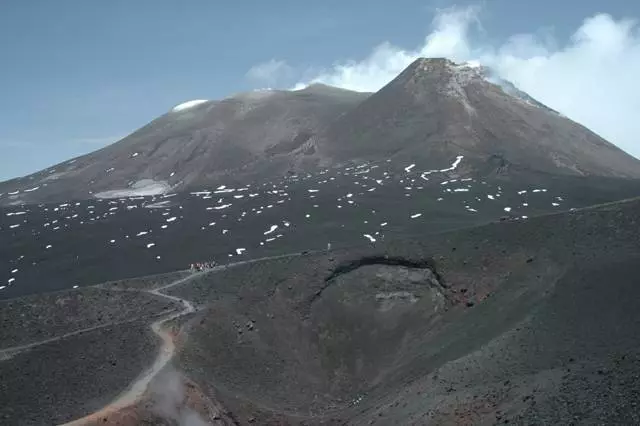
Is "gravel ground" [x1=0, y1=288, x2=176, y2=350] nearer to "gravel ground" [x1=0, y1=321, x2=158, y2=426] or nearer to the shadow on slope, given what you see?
"gravel ground" [x1=0, y1=321, x2=158, y2=426]

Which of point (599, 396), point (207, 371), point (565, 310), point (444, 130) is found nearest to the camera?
point (599, 396)

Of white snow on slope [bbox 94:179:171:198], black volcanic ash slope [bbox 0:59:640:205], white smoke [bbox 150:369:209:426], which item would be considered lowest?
white smoke [bbox 150:369:209:426]

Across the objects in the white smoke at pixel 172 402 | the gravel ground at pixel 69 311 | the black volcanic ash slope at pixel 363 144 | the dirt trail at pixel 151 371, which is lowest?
the white smoke at pixel 172 402

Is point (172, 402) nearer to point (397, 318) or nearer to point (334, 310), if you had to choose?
point (334, 310)

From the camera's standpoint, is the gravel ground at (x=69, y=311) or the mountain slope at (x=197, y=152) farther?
the mountain slope at (x=197, y=152)

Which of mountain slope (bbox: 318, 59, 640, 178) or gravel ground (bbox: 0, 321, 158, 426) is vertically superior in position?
mountain slope (bbox: 318, 59, 640, 178)

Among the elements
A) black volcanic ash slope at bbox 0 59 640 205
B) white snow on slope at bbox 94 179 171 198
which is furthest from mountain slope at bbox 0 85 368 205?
black volcanic ash slope at bbox 0 59 640 205

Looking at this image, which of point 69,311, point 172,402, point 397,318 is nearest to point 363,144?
point 397,318

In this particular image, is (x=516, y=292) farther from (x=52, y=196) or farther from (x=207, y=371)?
(x=52, y=196)

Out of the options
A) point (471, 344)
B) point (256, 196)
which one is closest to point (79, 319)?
point (471, 344)

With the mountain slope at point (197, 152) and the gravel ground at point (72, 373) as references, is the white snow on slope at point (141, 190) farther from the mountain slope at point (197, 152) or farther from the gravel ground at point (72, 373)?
the gravel ground at point (72, 373)

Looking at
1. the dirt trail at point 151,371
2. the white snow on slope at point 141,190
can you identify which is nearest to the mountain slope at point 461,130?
the white snow on slope at point 141,190
